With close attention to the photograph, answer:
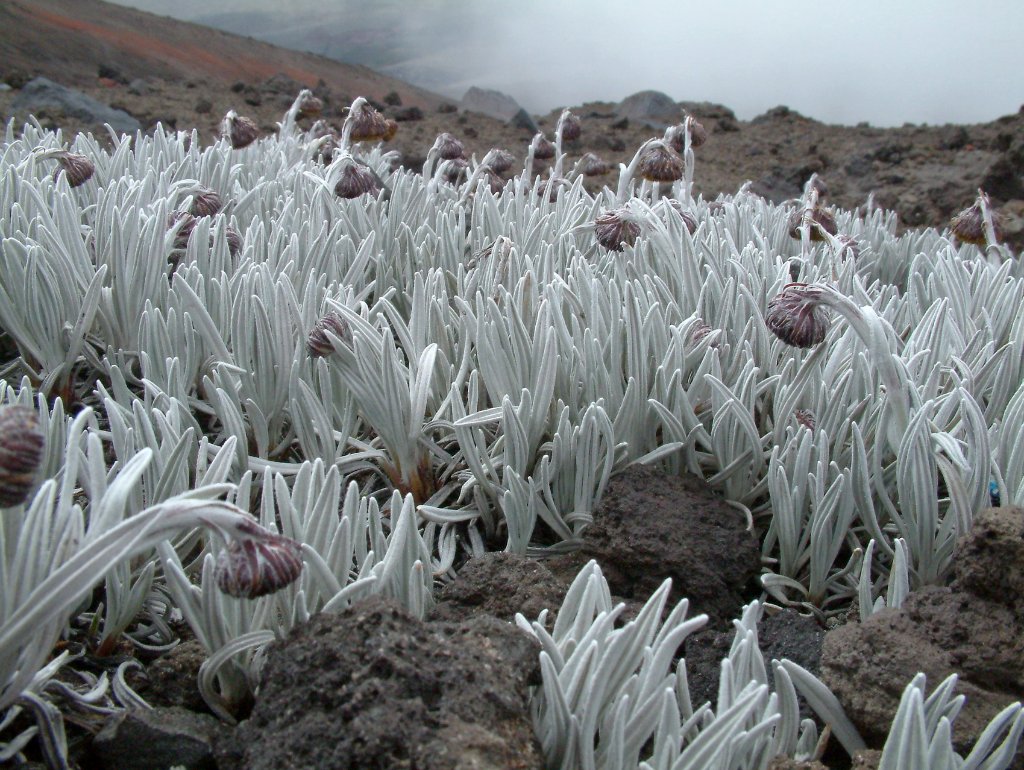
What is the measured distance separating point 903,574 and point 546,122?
974cm

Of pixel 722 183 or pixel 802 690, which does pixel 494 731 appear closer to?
pixel 802 690

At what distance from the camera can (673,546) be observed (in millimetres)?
1543

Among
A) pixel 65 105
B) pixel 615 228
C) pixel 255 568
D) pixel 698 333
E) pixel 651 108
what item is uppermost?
pixel 651 108

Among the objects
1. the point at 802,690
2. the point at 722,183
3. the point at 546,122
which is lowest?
the point at 802,690

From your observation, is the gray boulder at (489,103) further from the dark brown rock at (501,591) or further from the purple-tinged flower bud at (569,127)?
the dark brown rock at (501,591)

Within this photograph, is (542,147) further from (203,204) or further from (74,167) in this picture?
(74,167)

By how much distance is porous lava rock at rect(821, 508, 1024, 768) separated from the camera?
1218 millimetres

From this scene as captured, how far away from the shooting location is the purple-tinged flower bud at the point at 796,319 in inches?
63.5

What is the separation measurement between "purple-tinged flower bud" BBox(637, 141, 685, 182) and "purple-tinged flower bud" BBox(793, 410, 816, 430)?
45.2 inches

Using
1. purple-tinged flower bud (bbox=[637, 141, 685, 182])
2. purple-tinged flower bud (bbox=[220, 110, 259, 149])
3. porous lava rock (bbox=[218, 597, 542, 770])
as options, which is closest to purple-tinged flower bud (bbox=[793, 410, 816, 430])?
porous lava rock (bbox=[218, 597, 542, 770])

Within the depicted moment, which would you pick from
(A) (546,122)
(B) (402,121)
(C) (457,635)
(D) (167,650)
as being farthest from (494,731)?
(A) (546,122)

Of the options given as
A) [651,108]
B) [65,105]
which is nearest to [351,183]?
[65,105]

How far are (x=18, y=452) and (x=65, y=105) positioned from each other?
611cm

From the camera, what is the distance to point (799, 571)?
1.76 meters
